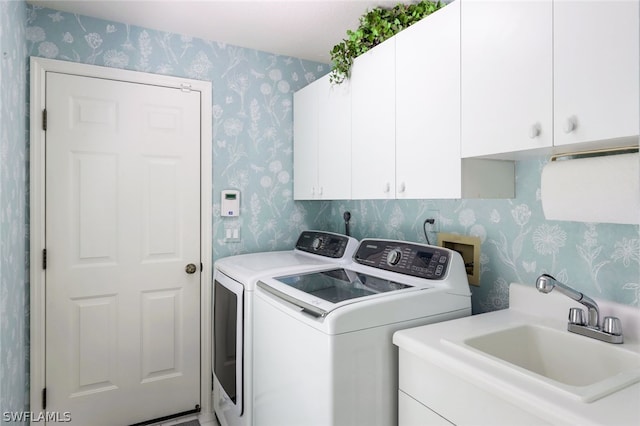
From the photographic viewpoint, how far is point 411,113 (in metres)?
1.60

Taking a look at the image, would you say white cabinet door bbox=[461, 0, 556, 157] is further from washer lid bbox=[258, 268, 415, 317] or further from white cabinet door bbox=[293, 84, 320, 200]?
white cabinet door bbox=[293, 84, 320, 200]

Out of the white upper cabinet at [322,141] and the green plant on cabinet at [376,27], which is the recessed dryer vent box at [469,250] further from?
the green plant on cabinet at [376,27]

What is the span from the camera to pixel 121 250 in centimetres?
222

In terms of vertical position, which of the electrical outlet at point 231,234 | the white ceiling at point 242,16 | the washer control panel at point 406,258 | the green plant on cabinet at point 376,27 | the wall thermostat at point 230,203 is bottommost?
the washer control panel at point 406,258

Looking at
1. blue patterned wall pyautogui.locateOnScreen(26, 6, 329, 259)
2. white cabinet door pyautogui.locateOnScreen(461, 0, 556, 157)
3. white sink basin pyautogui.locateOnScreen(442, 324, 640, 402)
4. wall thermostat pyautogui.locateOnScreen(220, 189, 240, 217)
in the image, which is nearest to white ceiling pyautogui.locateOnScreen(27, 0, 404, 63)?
blue patterned wall pyautogui.locateOnScreen(26, 6, 329, 259)

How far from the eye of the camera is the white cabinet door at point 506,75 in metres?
1.12

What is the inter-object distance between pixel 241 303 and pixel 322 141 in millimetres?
1053

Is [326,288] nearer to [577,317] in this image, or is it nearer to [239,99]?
[577,317]

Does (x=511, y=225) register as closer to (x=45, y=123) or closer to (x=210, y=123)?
(x=210, y=123)

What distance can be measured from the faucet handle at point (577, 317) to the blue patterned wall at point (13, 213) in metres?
2.09

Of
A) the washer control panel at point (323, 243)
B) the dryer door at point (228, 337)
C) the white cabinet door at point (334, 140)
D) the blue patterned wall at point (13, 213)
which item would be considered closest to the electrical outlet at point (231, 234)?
the dryer door at point (228, 337)

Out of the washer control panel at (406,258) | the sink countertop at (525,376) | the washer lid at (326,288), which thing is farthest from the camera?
the washer control panel at (406,258)

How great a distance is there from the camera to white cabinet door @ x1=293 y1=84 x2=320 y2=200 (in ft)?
7.82

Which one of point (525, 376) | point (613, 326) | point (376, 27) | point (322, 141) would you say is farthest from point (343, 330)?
point (376, 27)
